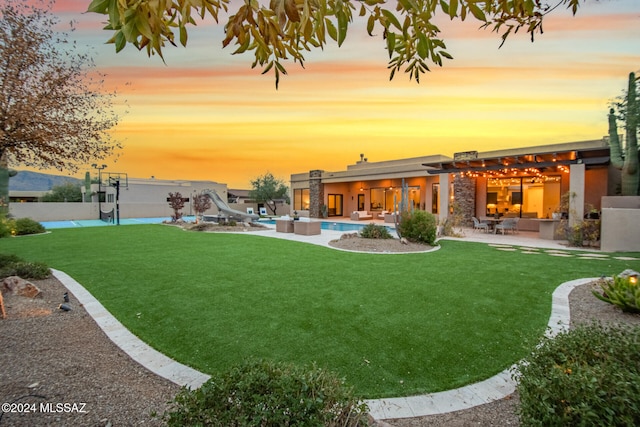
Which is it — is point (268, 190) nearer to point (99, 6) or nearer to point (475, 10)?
point (475, 10)

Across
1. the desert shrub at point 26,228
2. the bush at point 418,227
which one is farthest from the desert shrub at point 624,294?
the desert shrub at point 26,228

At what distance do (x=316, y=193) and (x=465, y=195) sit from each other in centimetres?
1335

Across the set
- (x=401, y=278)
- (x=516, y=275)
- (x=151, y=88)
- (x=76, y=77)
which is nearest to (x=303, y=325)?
(x=401, y=278)

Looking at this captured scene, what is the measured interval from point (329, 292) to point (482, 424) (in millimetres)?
3388

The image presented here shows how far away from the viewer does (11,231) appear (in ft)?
45.2

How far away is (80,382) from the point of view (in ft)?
9.16

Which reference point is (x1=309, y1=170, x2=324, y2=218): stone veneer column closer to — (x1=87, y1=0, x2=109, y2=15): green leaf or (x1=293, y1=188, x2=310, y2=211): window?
(x1=293, y1=188, x2=310, y2=211): window

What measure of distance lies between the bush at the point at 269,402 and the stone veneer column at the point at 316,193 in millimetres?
25766

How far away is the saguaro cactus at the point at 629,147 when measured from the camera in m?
11.9

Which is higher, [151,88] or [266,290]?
[151,88]

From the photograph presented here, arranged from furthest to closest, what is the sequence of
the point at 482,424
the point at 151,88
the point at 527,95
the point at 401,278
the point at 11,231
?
the point at 11,231 → the point at 527,95 → the point at 151,88 → the point at 401,278 → the point at 482,424

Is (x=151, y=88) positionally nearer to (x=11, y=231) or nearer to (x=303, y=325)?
(x=303, y=325)

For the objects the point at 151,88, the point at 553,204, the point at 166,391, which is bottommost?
the point at 166,391

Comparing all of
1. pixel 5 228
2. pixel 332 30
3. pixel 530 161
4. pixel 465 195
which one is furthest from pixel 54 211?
pixel 530 161
